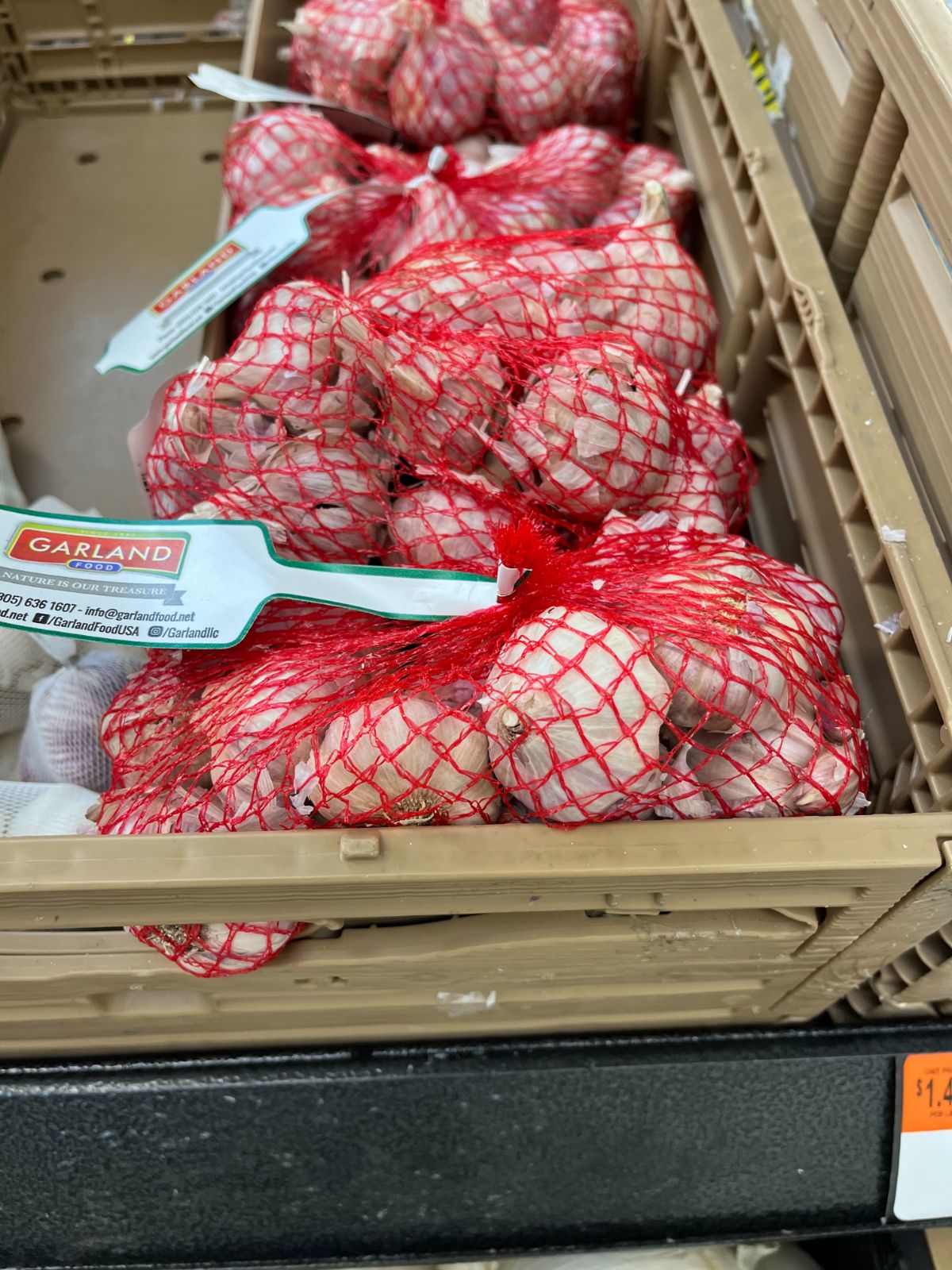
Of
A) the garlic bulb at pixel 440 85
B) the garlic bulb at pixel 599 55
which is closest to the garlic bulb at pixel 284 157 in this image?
the garlic bulb at pixel 440 85

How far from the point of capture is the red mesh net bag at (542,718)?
0.62 metres

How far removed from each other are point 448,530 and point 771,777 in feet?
1.05

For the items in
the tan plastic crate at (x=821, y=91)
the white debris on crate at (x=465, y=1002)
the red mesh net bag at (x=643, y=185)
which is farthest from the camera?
the red mesh net bag at (x=643, y=185)

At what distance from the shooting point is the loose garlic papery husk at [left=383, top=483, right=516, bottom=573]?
2.56 feet

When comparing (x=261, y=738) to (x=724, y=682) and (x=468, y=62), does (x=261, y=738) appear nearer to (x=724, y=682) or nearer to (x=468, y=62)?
(x=724, y=682)

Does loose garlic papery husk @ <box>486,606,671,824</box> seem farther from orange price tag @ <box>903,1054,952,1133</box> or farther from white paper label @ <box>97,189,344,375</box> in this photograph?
white paper label @ <box>97,189,344,375</box>

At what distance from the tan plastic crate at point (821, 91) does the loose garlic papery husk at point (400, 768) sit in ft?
2.35

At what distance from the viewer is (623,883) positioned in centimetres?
59

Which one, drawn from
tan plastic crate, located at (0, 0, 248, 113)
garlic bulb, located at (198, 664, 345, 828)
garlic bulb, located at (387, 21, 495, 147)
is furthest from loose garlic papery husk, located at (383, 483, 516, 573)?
tan plastic crate, located at (0, 0, 248, 113)

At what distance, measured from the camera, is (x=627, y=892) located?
618mm

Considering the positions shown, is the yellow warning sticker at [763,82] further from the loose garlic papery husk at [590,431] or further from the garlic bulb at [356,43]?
the loose garlic papery husk at [590,431]

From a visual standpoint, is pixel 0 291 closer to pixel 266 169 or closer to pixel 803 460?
pixel 266 169

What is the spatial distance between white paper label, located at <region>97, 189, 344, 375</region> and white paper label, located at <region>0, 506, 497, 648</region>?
0.30 m

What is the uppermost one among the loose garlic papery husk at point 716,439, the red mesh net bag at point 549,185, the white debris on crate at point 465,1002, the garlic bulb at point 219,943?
the red mesh net bag at point 549,185
